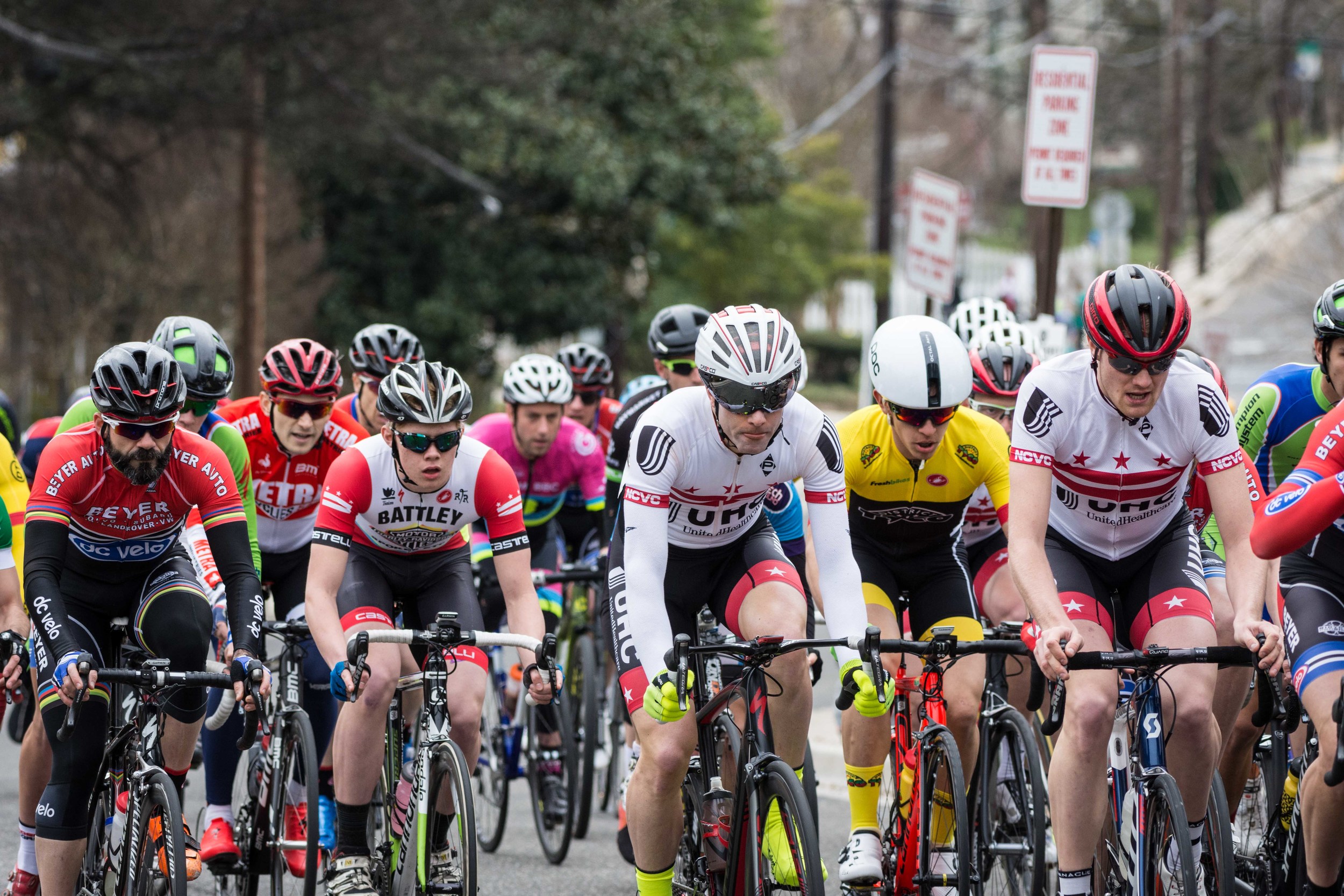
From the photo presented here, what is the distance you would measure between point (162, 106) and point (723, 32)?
770 inches

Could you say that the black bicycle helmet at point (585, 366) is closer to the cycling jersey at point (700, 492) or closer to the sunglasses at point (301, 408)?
the sunglasses at point (301, 408)

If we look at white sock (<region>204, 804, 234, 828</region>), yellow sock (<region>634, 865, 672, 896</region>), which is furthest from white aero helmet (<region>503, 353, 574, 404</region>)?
yellow sock (<region>634, 865, 672, 896</region>)

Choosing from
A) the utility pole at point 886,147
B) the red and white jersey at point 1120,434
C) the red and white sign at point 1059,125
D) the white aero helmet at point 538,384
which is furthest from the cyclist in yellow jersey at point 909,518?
the utility pole at point 886,147

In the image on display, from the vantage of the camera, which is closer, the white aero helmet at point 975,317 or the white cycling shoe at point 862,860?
the white cycling shoe at point 862,860

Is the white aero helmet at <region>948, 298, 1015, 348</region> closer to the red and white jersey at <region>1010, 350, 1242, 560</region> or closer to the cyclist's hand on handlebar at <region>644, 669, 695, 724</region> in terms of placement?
the red and white jersey at <region>1010, 350, 1242, 560</region>

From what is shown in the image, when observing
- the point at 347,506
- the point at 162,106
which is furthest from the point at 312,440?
the point at 162,106

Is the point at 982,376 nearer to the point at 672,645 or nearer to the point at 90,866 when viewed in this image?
the point at 672,645

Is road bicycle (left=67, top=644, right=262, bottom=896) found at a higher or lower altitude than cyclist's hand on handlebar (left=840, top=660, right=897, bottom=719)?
lower

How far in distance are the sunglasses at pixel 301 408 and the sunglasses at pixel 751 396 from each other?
2.63m

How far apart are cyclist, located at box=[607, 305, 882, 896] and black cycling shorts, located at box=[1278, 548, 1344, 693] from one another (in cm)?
132

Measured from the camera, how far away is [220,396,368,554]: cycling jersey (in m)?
7.24

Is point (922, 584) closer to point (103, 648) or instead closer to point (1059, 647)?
point (1059, 647)

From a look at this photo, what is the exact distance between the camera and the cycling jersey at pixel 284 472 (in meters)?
7.24

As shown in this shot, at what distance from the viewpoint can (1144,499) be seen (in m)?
5.29
